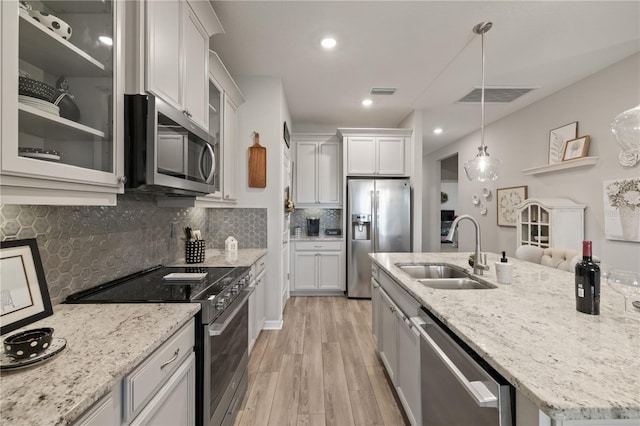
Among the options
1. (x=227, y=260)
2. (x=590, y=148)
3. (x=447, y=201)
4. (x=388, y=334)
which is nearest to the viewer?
(x=388, y=334)

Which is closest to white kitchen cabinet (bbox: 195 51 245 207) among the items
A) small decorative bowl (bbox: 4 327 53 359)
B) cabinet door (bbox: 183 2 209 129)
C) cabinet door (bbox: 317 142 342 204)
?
cabinet door (bbox: 183 2 209 129)

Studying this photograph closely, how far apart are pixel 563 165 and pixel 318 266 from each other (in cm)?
344

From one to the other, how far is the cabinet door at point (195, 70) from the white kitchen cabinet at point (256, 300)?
4.16 ft

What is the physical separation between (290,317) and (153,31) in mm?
3162

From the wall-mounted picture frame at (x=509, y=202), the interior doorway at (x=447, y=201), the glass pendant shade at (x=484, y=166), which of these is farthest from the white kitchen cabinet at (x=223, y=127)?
the interior doorway at (x=447, y=201)

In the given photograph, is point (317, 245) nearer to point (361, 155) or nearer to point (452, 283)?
point (361, 155)

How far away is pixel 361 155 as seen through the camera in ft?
15.0

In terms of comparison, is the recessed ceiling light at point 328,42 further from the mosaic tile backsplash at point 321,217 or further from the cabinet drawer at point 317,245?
the mosaic tile backsplash at point 321,217

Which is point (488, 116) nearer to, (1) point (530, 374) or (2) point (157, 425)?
(1) point (530, 374)

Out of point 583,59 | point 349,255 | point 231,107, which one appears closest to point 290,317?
point 349,255

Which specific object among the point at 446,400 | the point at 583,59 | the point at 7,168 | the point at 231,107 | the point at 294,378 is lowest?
the point at 294,378

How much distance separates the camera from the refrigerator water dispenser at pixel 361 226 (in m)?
4.36

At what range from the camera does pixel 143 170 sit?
1265 millimetres

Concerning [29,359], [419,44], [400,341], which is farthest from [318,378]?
[419,44]
